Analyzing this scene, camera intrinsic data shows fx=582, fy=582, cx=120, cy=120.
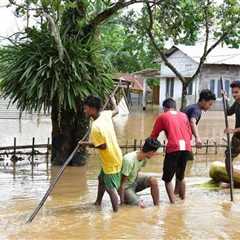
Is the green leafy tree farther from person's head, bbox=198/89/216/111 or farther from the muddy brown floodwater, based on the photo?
person's head, bbox=198/89/216/111

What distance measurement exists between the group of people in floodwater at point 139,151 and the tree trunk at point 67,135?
4.28 m

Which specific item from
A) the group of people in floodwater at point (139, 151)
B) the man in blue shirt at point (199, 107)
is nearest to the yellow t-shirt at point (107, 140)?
the group of people in floodwater at point (139, 151)

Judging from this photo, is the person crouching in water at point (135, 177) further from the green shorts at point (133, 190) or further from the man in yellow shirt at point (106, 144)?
the man in yellow shirt at point (106, 144)

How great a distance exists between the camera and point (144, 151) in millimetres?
7637

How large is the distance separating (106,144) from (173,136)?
1158 mm

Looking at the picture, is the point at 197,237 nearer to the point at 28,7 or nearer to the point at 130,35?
the point at 28,7

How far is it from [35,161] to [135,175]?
582cm

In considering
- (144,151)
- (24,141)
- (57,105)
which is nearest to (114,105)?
(144,151)

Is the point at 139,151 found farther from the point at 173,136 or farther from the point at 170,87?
the point at 170,87

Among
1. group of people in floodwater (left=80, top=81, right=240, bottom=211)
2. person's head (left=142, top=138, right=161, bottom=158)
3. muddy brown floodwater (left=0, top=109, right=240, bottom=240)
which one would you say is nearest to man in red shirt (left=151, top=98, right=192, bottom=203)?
group of people in floodwater (left=80, top=81, right=240, bottom=211)

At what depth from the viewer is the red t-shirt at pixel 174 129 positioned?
7941 mm

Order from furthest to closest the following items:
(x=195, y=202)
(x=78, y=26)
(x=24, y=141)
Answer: (x=24, y=141) → (x=78, y=26) → (x=195, y=202)

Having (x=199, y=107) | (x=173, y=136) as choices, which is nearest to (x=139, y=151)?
(x=173, y=136)

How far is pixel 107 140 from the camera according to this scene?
724 centimetres
